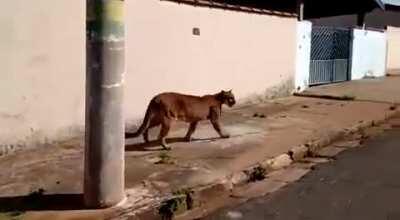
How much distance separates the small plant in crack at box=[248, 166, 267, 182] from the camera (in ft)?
23.9

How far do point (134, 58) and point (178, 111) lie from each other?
1.62m

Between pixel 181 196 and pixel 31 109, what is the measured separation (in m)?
2.77

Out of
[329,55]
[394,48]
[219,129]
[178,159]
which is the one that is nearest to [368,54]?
[329,55]

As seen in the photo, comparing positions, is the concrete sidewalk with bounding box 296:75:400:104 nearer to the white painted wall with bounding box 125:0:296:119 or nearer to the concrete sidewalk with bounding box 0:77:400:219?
the white painted wall with bounding box 125:0:296:119

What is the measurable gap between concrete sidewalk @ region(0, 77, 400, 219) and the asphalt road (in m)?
0.59

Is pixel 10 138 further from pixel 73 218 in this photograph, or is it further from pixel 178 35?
pixel 178 35

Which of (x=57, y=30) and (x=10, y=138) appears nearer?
(x=10, y=138)

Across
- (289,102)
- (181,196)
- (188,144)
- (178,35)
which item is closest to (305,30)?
(289,102)

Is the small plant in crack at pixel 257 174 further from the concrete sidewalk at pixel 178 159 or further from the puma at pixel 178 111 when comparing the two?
the puma at pixel 178 111

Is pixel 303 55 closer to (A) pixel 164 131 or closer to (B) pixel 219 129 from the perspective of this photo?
(B) pixel 219 129

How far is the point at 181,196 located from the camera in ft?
19.5

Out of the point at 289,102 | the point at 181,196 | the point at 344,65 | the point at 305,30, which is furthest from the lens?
the point at 344,65

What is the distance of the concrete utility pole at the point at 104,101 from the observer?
528 centimetres

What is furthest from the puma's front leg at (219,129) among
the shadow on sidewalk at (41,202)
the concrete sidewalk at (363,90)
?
the concrete sidewalk at (363,90)
